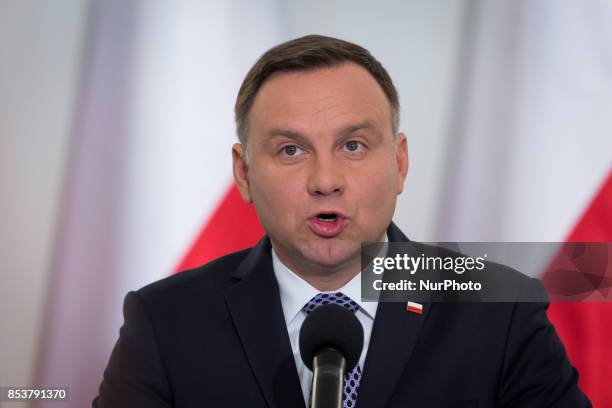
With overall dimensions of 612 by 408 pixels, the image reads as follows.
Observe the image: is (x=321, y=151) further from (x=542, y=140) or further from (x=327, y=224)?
(x=542, y=140)

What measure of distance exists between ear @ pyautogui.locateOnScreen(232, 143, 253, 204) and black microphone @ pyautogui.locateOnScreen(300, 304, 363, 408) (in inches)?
31.7

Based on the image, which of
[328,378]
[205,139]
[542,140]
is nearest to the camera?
[328,378]

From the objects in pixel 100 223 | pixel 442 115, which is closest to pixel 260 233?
pixel 100 223

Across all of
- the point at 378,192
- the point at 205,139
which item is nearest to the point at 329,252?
the point at 378,192

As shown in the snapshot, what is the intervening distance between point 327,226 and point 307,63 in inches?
17.8

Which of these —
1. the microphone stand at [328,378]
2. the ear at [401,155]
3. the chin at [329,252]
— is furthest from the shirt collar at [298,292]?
the microphone stand at [328,378]

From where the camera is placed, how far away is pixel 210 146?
2516 millimetres

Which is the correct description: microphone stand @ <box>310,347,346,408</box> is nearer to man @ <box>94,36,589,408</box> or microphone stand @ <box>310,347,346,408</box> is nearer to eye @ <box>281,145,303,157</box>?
man @ <box>94,36,589,408</box>

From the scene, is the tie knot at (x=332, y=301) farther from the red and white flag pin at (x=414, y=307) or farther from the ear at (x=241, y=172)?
the ear at (x=241, y=172)

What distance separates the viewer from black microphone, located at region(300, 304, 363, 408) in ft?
3.54

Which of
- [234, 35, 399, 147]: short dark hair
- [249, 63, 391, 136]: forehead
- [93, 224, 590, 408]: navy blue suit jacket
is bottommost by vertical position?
[93, 224, 590, 408]: navy blue suit jacket

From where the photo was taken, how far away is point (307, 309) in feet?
6.30

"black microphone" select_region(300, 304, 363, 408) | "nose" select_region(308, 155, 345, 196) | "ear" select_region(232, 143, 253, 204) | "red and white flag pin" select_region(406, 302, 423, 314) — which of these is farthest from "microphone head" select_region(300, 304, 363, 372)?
"ear" select_region(232, 143, 253, 204)

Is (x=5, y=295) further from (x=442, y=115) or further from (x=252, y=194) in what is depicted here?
(x=442, y=115)
